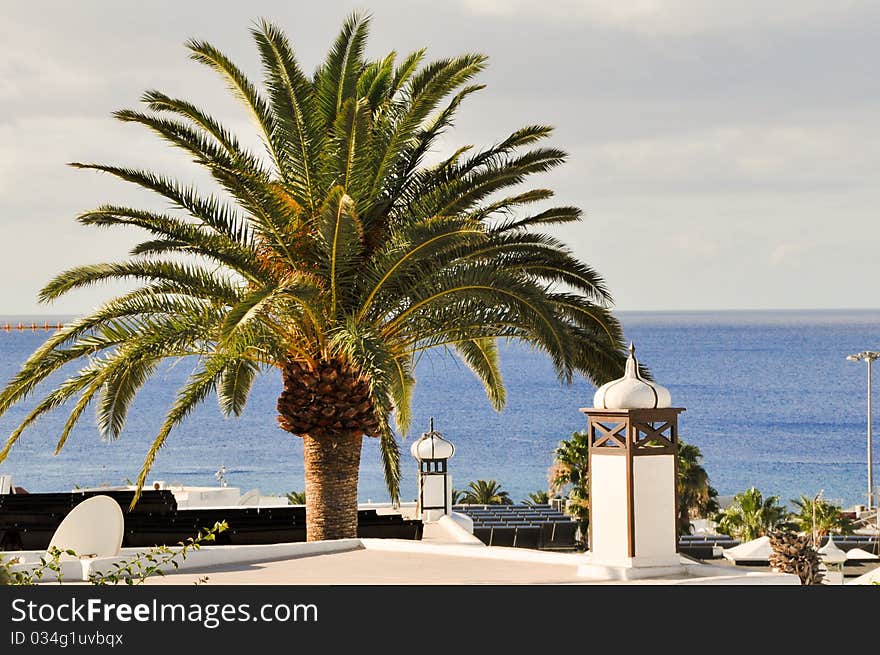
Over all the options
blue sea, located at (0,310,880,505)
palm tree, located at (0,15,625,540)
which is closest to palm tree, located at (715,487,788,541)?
palm tree, located at (0,15,625,540)

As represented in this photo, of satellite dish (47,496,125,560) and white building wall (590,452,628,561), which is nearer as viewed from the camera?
white building wall (590,452,628,561)

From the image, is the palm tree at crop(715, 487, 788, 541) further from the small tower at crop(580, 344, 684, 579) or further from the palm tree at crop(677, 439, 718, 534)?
the small tower at crop(580, 344, 684, 579)

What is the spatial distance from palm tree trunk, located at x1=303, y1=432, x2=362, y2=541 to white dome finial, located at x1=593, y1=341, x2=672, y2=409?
16.0ft

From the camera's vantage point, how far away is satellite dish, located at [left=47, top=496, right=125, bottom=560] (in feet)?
45.6

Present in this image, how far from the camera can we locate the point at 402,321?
54.1ft

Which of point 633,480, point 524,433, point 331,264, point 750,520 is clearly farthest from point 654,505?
point 524,433

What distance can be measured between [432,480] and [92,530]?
10.6 m

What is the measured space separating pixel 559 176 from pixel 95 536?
295 ft

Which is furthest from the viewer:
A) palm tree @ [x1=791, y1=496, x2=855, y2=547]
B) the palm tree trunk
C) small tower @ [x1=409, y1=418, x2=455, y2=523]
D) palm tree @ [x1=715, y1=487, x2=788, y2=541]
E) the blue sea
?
the blue sea

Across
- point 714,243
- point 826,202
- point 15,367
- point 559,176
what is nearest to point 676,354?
point 714,243

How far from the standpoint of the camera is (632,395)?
1290 cm
